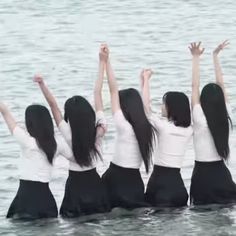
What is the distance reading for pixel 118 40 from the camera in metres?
23.3

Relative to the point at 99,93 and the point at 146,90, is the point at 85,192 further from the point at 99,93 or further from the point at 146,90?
the point at 146,90

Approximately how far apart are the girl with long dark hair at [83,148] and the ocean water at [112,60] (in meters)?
0.15

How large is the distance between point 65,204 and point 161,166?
0.91m

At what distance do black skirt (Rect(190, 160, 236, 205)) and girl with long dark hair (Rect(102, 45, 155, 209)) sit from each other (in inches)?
19.5

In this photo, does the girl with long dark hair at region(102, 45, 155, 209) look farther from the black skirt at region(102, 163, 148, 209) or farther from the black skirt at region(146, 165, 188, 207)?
the black skirt at region(146, 165, 188, 207)

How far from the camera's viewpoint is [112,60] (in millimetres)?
21156

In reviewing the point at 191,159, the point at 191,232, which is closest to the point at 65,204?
the point at 191,232

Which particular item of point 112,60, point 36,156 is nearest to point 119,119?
point 36,156

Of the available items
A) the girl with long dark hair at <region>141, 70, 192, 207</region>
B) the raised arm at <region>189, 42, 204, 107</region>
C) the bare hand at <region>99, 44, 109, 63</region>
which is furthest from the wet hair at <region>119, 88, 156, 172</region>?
the raised arm at <region>189, 42, 204, 107</region>

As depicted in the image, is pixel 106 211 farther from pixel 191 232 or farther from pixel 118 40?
pixel 118 40

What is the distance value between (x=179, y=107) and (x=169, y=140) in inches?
12.1

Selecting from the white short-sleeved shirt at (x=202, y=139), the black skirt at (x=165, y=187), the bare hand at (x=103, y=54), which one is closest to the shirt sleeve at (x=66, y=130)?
the bare hand at (x=103, y=54)

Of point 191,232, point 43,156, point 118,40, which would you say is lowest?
point 191,232

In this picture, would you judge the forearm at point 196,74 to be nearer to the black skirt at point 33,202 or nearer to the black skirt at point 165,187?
the black skirt at point 165,187
